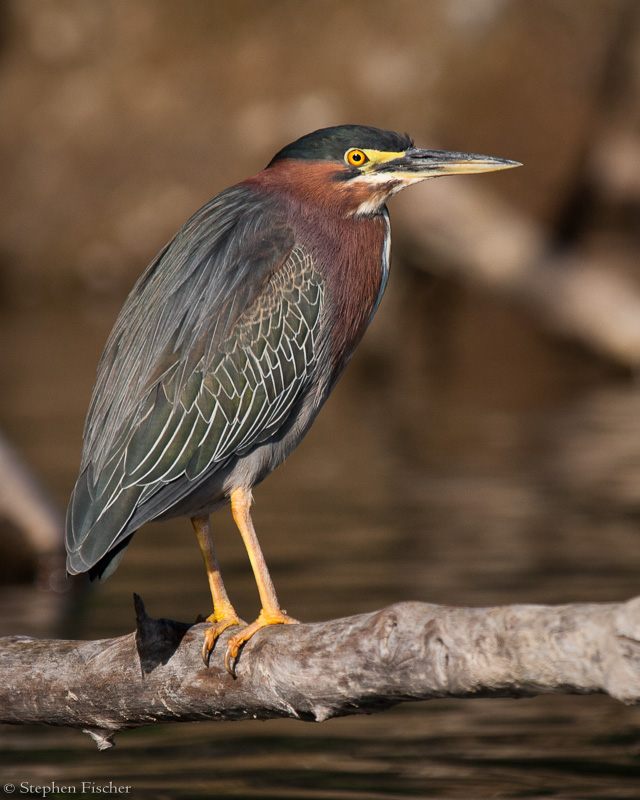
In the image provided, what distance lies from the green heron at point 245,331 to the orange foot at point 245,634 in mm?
12

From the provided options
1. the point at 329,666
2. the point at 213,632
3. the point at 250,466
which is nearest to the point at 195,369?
the point at 250,466

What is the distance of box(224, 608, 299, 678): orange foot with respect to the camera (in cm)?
329

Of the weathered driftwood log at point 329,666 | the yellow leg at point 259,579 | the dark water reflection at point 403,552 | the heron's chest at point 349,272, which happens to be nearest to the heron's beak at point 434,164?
the heron's chest at point 349,272

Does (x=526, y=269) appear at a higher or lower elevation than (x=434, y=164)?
higher

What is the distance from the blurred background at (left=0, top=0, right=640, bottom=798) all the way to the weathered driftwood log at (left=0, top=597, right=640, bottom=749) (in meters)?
1.54

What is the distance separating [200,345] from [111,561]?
28.1 inches

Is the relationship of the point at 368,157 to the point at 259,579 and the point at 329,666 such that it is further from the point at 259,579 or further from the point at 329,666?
the point at 329,666

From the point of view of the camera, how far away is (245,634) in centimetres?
341

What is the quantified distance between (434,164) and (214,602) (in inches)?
60.3

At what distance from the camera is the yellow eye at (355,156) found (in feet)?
13.2

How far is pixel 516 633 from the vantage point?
2.48 metres

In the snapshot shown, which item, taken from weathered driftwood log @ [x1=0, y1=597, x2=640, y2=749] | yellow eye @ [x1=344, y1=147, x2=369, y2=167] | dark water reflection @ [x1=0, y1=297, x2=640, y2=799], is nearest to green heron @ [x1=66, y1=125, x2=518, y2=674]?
yellow eye @ [x1=344, y1=147, x2=369, y2=167]

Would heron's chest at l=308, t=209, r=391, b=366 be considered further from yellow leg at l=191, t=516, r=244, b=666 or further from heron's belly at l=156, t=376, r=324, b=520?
yellow leg at l=191, t=516, r=244, b=666

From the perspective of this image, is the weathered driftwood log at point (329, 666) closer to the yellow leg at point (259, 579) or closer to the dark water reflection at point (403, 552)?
the yellow leg at point (259, 579)
